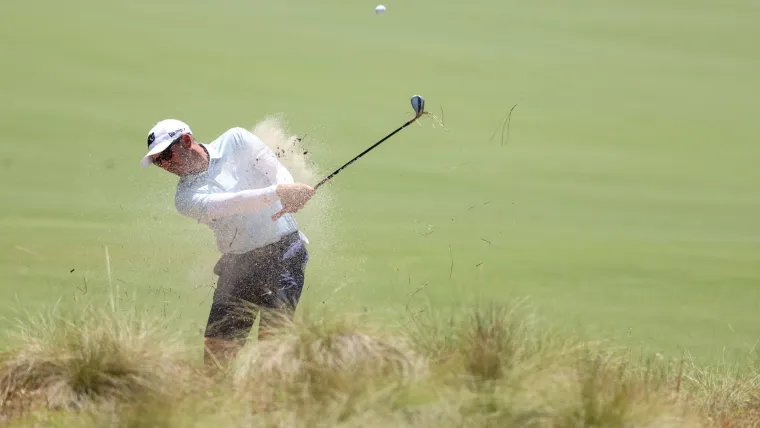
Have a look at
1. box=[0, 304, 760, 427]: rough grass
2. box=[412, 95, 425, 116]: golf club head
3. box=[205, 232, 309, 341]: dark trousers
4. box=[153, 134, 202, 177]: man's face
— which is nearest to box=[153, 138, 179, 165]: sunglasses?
box=[153, 134, 202, 177]: man's face

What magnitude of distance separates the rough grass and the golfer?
0.81 feet

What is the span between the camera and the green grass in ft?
22.2

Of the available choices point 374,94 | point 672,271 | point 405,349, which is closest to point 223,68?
point 374,94

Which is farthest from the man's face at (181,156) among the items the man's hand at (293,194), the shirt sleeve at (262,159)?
the man's hand at (293,194)

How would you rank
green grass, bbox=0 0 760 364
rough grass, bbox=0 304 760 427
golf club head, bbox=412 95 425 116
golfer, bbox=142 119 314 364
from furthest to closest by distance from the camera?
green grass, bbox=0 0 760 364, golf club head, bbox=412 95 425 116, golfer, bbox=142 119 314 364, rough grass, bbox=0 304 760 427

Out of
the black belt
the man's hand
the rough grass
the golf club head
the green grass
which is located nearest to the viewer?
the rough grass

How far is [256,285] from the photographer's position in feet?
14.8

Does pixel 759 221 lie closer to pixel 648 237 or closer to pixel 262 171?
pixel 648 237

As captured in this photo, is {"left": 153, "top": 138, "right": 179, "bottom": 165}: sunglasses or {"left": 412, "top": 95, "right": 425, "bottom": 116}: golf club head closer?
{"left": 153, "top": 138, "right": 179, "bottom": 165}: sunglasses

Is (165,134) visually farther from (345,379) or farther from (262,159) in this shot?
(345,379)

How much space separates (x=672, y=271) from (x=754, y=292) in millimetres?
530

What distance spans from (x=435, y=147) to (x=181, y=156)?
16.2 ft

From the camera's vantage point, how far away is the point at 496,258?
7.54m

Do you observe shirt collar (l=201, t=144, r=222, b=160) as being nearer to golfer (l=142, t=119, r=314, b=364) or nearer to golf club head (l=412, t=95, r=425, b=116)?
golfer (l=142, t=119, r=314, b=364)
